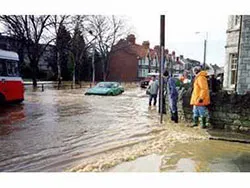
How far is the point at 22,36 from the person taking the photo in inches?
291

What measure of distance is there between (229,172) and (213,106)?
2.25m

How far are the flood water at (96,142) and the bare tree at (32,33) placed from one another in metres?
1.34

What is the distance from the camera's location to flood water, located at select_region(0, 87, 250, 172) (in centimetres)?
406

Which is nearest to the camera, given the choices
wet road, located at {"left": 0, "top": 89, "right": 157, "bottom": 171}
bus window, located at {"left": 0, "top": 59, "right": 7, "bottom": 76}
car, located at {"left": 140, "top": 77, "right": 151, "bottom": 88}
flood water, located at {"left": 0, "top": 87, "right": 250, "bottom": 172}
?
flood water, located at {"left": 0, "top": 87, "right": 250, "bottom": 172}

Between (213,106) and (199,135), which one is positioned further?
(213,106)

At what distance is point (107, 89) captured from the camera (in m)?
9.40

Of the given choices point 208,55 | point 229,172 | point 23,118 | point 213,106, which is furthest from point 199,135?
point 23,118

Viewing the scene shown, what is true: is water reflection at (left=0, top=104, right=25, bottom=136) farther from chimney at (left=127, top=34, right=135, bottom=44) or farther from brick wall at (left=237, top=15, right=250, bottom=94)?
brick wall at (left=237, top=15, right=250, bottom=94)

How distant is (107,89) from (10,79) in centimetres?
252

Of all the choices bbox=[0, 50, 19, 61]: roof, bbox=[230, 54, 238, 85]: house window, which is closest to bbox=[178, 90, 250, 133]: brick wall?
bbox=[230, 54, 238, 85]: house window

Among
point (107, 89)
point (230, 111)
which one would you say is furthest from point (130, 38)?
point (230, 111)

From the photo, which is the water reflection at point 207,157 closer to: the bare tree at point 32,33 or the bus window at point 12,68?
the bare tree at point 32,33

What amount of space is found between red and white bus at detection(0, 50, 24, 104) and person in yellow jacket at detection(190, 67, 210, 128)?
482cm
